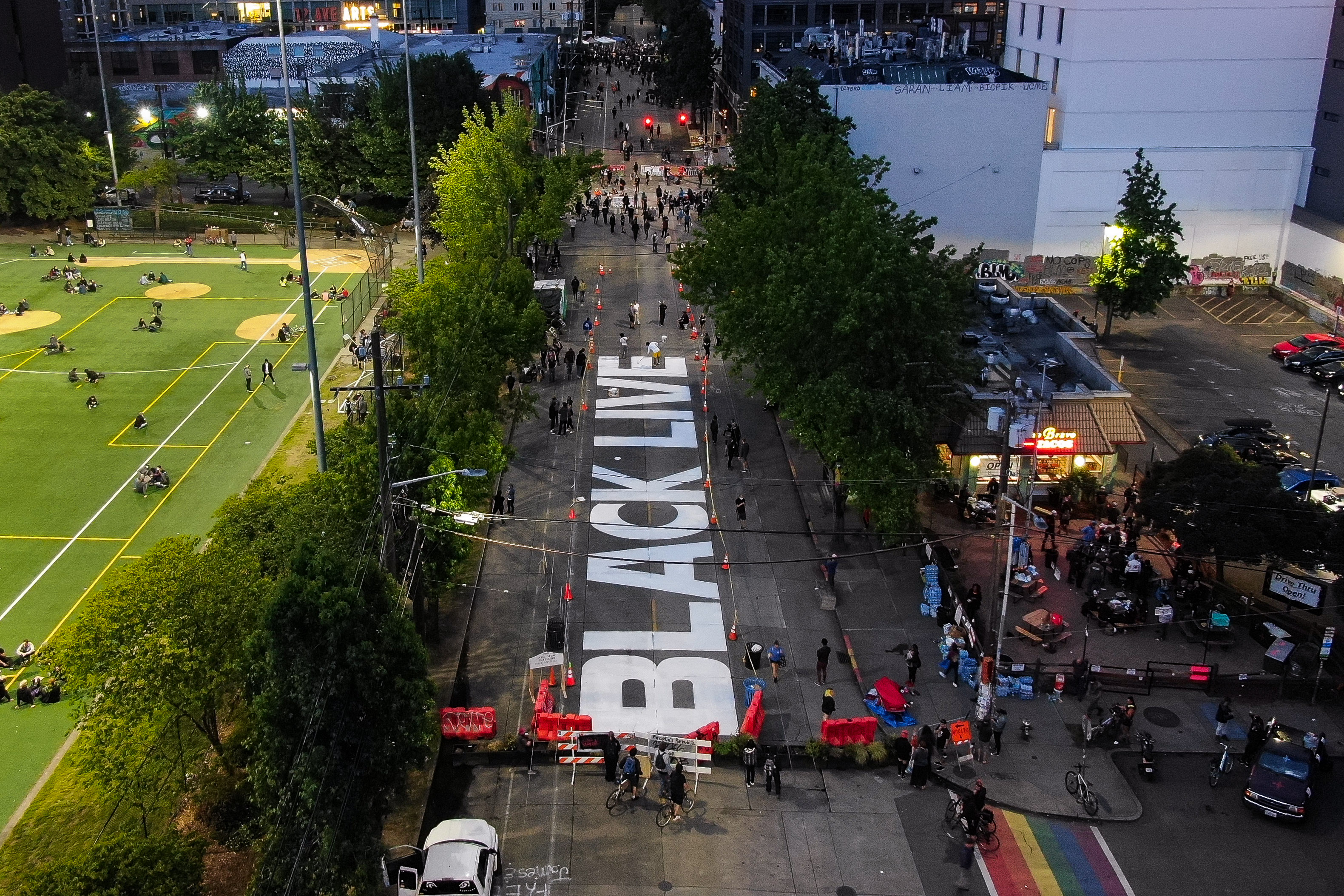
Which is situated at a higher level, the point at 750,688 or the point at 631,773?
the point at 631,773

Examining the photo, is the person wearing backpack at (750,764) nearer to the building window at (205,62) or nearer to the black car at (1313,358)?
the black car at (1313,358)

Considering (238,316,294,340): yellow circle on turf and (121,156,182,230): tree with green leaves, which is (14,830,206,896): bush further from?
(121,156,182,230): tree with green leaves

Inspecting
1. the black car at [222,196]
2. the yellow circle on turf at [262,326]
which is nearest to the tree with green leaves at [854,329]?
the yellow circle on turf at [262,326]

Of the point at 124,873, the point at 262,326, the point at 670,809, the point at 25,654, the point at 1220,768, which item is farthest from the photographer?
the point at 262,326

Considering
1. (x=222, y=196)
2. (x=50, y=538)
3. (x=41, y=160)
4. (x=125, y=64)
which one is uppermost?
(x=125, y=64)

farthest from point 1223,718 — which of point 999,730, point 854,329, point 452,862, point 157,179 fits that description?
point 157,179

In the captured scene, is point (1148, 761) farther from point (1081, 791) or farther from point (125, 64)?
point (125, 64)

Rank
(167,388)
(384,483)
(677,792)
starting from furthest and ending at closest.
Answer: (167,388)
(677,792)
(384,483)
